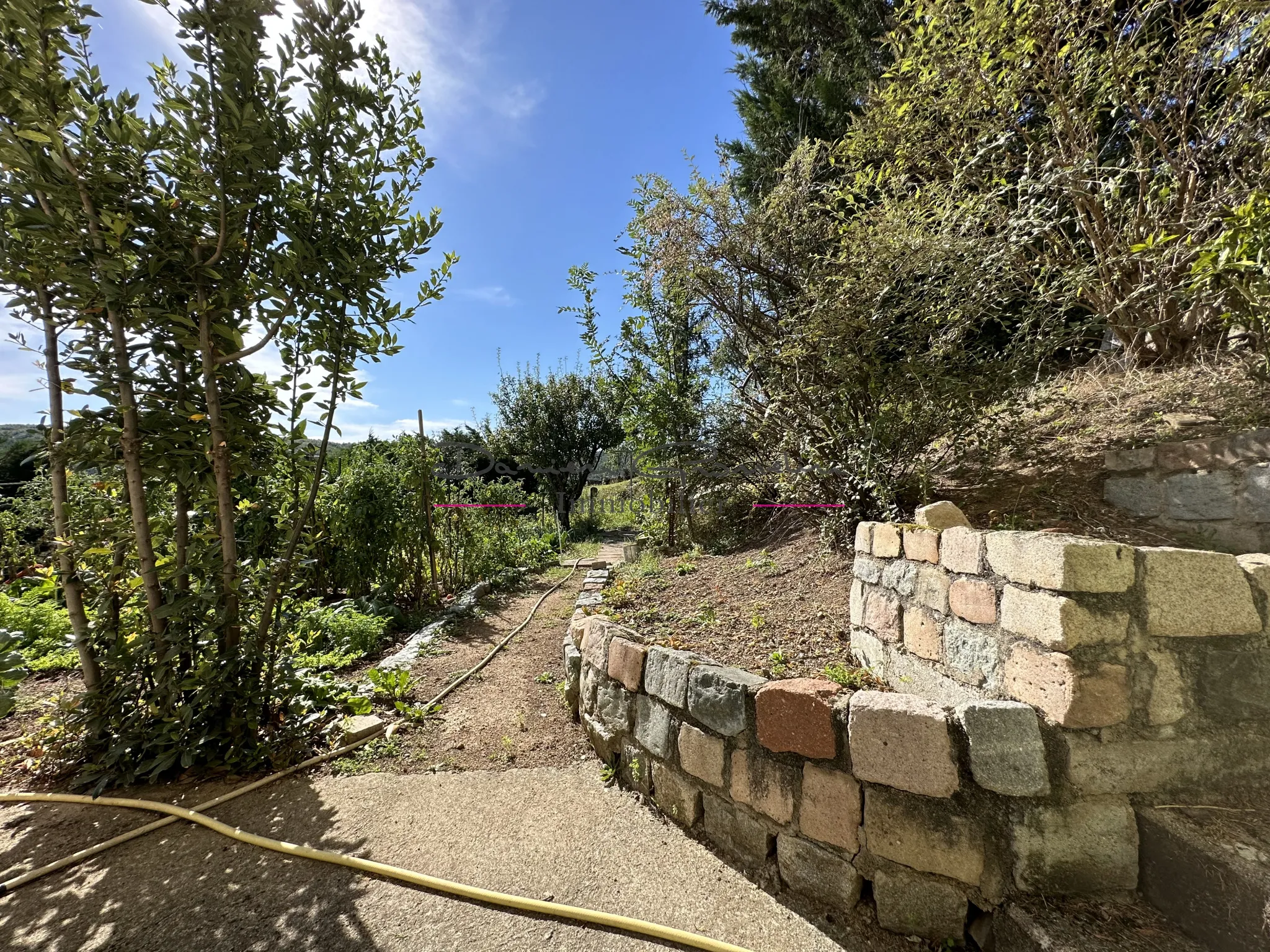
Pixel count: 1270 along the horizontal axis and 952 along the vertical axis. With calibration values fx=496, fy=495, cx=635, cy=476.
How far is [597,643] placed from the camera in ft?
8.00

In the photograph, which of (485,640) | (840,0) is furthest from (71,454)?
(840,0)

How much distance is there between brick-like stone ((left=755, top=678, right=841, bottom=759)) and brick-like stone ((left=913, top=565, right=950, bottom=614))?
576 mm

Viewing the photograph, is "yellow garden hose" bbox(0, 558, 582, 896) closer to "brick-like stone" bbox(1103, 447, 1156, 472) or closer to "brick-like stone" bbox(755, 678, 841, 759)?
"brick-like stone" bbox(755, 678, 841, 759)

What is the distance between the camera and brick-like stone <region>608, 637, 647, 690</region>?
208 cm

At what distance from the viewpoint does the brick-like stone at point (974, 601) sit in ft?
5.24

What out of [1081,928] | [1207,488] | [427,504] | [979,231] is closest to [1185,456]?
[1207,488]

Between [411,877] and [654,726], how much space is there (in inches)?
36.7

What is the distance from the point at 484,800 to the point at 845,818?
1.36 meters

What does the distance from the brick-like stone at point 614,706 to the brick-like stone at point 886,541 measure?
4.24ft

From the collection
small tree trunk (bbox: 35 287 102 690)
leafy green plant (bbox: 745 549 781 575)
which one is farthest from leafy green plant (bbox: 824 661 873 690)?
small tree trunk (bbox: 35 287 102 690)

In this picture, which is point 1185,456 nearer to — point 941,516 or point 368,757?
point 941,516

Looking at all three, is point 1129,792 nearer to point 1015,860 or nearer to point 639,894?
point 1015,860

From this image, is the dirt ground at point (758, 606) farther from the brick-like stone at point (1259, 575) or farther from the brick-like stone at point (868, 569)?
the brick-like stone at point (1259, 575)

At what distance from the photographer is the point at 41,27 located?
5.20 feet
